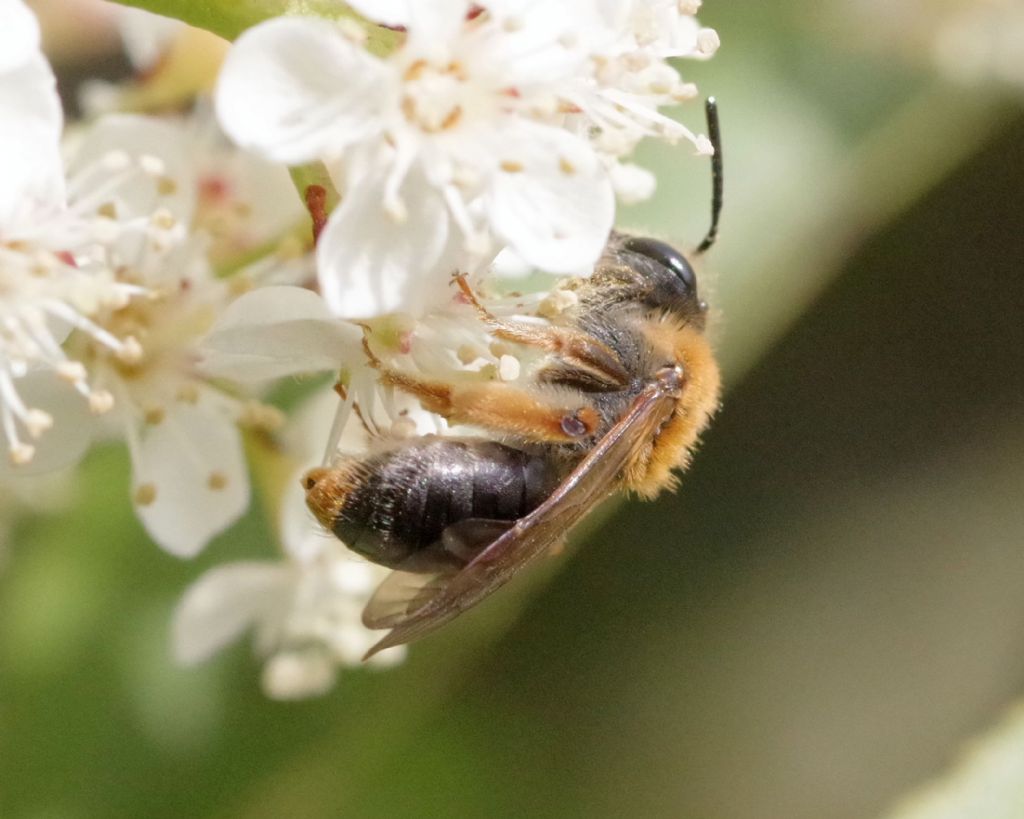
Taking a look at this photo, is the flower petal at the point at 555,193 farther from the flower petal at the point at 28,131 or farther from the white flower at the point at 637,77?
the flower petal at the point at 28,131

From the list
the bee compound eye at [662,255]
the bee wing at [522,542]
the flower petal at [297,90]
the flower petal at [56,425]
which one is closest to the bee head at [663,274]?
the bee compound eye at [662,255]

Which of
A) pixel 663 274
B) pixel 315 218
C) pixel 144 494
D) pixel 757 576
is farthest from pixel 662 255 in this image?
pixel 757 576

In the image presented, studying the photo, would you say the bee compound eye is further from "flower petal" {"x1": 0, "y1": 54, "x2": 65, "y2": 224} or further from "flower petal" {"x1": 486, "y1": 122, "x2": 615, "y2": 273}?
"flower petal" {"x1": 0, "y1": 54, "x2": 65, "y2": 224}

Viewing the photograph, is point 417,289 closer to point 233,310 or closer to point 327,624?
point 233,310

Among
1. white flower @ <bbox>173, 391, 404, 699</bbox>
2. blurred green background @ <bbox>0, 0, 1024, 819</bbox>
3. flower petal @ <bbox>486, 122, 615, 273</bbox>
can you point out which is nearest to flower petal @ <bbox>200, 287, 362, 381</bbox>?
flower petal @ <bbox>486, 122, 615, 273</bbox>

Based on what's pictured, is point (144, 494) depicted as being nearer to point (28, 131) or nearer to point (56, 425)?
point (56, 425)
